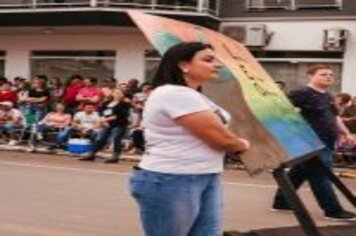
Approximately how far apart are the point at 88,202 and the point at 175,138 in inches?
241

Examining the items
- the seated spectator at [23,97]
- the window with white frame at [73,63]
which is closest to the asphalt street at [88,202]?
the seated spectator at [23,97]

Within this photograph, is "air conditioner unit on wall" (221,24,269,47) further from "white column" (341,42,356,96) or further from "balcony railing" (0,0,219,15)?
"white column" (341,42,356,96)

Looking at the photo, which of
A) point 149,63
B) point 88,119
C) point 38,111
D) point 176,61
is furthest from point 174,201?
point 149,63

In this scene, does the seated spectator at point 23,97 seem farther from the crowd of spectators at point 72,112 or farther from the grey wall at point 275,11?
the grey wall at point 275,11

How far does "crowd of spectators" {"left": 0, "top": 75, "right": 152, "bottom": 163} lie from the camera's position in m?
17.7

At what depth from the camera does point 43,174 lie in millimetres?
13883

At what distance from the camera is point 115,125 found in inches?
691

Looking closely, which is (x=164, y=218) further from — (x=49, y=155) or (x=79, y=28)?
(x=79, y=28)

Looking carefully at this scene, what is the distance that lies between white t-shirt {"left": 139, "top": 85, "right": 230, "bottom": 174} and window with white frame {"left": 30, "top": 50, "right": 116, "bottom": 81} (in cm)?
2071

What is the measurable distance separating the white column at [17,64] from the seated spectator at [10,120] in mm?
6182

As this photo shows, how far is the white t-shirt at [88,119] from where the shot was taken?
1874cm

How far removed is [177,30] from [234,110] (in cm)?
77

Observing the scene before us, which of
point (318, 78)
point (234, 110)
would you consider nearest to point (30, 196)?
point (318, 78)

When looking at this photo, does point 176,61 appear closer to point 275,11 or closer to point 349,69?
point 349,69
